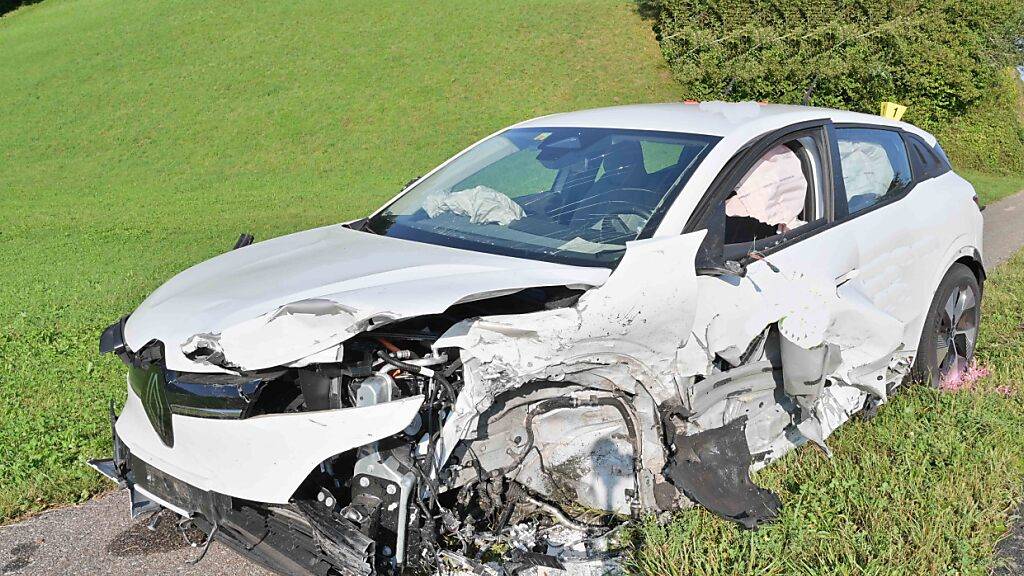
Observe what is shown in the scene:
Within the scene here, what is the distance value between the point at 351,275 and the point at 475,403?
2.42ft

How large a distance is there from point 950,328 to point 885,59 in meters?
23.1

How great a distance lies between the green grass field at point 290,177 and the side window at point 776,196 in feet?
3.52

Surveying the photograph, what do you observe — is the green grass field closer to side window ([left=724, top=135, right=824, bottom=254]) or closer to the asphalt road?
the asphalt road

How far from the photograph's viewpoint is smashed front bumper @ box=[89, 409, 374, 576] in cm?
288

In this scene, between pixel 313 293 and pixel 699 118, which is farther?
pixel 699 118

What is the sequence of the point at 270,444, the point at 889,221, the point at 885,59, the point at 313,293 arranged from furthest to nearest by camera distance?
the point at 885,59 < the point at 889,221 < the point at 313,293 < the point at 270,444

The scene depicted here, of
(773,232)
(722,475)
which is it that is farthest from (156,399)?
(773,232)

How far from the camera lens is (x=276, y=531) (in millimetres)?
3029

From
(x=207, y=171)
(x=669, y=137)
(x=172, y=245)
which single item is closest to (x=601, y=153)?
(x=669, y=137)

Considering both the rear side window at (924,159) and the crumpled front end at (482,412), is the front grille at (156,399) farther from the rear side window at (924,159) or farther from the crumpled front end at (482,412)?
the rear side window at (924,159)

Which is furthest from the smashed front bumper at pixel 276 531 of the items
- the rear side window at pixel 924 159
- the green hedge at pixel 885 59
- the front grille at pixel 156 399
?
the green hedge at pixel 885 59

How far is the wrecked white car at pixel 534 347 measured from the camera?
9.66ft

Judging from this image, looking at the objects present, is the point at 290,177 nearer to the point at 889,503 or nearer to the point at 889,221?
the point at 889,221

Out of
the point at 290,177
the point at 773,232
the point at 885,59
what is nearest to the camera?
the point at 773,232
